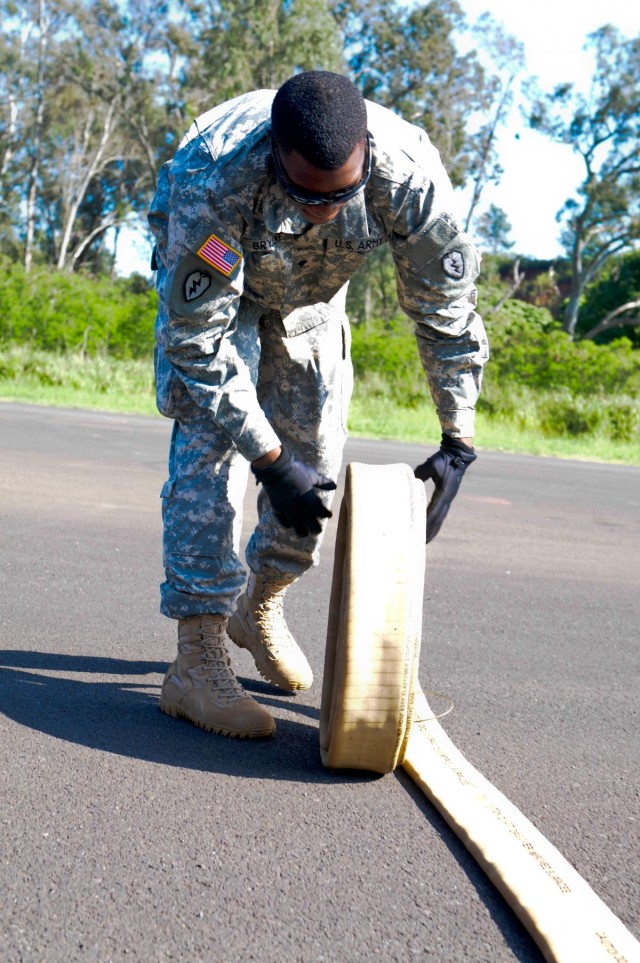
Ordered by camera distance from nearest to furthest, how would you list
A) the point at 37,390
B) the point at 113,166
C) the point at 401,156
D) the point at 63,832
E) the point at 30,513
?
the point at 63,832
the point at 401,156
the point at 30,513
the point at 37,390
the point at 113,166

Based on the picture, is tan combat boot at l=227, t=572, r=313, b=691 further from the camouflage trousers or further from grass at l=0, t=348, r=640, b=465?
grass at l=0, t=348, r=640, b=465

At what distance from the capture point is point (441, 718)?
3.09m

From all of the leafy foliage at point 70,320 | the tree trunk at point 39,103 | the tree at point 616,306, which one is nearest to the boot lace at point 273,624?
the leafy foliage at point 70,320

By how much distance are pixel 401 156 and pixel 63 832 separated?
175 cm

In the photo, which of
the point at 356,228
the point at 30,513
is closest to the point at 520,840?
the point at 356,228

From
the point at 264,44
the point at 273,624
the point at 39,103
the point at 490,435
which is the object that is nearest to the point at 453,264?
the point at 273,624

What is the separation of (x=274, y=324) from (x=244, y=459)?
15.5 inches

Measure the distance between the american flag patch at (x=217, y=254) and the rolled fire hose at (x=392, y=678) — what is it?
23.0 inches

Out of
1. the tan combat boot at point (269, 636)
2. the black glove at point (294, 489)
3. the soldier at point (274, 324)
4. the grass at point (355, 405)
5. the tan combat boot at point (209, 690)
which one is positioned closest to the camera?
the soldier at point (274, 324)

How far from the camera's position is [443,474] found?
3045 millimetres

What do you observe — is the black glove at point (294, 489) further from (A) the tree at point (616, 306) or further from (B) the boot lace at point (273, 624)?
(A) the tree at point (616, 306)

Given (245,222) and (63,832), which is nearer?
(63,832)

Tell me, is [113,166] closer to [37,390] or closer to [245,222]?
[37,390]

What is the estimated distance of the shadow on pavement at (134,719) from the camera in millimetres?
2611
